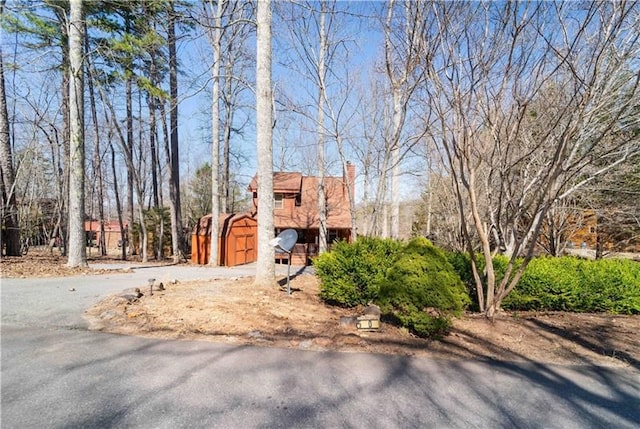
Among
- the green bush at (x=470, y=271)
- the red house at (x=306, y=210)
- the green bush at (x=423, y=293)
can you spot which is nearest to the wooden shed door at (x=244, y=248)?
the red house at (x=306, y=210)

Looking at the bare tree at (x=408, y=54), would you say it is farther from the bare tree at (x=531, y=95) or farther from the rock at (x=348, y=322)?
the rock at (x=348, y=322)

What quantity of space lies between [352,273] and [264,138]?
3244 millimetres

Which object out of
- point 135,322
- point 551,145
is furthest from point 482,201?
point 135,322

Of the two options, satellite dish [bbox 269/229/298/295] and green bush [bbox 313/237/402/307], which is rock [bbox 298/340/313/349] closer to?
green bush [bbox 313/237/402/307]

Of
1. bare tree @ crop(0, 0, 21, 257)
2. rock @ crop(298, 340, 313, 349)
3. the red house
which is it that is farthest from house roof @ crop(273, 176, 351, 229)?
rock @ crop(298, 340, 313, 349)

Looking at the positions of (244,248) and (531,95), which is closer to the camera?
(531,95)

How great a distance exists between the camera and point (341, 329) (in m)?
4.20

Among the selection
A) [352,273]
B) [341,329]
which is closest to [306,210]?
[352,273]

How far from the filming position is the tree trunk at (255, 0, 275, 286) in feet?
20.4

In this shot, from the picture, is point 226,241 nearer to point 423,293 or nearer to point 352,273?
point 352,273

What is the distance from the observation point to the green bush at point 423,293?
3953 millimetres

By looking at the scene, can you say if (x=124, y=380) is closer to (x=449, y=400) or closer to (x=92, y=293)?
(x=449, y=400)

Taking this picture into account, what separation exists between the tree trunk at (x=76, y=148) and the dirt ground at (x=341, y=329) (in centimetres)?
485

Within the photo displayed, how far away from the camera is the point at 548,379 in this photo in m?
3.09
